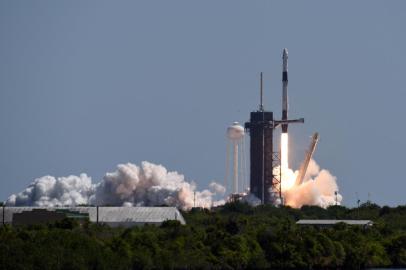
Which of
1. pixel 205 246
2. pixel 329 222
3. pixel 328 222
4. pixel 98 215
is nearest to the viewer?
pixel 205 246

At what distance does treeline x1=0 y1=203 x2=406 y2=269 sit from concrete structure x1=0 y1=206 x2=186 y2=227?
344cm

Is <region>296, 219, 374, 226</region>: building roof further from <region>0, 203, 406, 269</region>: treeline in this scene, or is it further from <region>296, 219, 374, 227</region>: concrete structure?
<region>0, 203, 406, 269</region>: treeline

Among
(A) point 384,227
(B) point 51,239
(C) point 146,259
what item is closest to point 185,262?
(C) point 146,259

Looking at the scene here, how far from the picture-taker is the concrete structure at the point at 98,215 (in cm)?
16175

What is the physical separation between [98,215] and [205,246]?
25337 mm

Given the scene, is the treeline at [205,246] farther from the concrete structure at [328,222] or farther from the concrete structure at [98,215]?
the concrete structure at [98,215]

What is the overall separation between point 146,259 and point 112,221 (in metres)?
35.3

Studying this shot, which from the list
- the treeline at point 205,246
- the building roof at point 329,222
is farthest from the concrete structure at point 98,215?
the building roof at point 329,222

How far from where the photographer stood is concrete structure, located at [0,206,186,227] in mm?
161750

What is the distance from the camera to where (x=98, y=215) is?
554ft

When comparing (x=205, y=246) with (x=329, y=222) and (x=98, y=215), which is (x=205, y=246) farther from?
(x=329, y=222)

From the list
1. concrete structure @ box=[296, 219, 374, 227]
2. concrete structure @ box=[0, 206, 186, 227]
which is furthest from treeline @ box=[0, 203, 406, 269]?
concrete structure @ box=[0, 206, 186, 227]

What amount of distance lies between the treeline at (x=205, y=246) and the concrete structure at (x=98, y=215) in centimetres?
344

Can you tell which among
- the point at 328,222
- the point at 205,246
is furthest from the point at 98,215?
the point at 205,246
